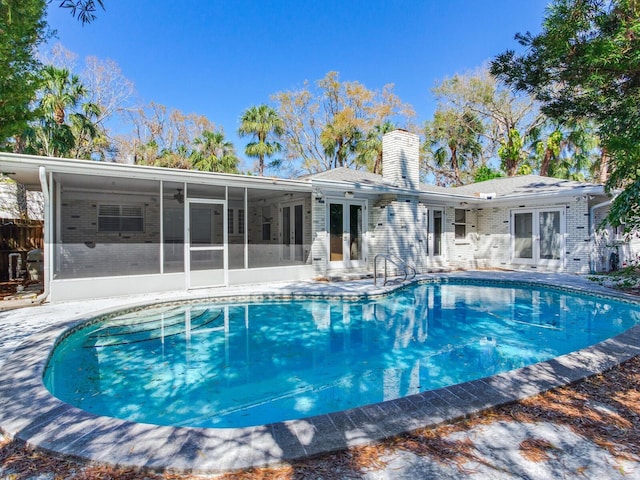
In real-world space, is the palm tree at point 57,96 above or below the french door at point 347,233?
above

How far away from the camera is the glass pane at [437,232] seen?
14.0 metres

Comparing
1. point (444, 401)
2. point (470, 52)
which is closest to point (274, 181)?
point (444, 401)

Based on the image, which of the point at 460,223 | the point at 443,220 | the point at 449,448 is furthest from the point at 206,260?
the point at 460,223

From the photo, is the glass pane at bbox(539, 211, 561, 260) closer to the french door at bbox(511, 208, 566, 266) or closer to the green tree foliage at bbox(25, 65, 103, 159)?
the french door at bbox(511, 208, 566, 266)

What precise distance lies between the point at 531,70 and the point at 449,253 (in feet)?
28.0

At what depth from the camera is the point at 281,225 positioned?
12523mm

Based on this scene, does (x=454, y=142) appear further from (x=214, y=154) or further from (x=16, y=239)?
(x=16, y=239)

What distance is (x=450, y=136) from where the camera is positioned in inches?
955

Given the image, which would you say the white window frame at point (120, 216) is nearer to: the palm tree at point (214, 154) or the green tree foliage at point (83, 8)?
the green tree foliage at point (83, 8)

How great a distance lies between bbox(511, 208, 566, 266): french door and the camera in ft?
40.7

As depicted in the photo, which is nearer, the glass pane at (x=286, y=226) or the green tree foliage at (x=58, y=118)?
the glass pane at (x=286, y=226)

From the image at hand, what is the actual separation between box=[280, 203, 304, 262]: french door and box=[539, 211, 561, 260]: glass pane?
8.54m

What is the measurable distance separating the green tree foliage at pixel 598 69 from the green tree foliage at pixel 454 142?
57.8ft

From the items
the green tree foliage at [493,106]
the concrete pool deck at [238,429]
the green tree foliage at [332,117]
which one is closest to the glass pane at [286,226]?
the concrete pool deck at [238,429]
